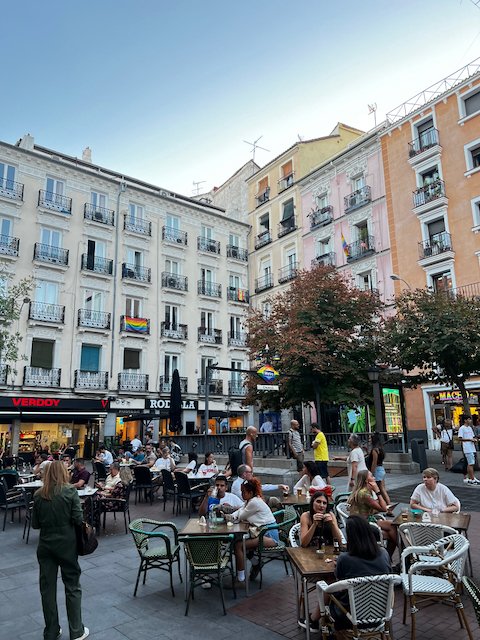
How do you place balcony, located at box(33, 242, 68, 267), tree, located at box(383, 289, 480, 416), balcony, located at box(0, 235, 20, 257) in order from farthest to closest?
balcony, located at box(33, 242, 68, 267), balcony, located at box(0, 235, 20, 257), tree, located at box(383, 289, 480, 416)

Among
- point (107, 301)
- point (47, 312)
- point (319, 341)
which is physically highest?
point (107, 301)

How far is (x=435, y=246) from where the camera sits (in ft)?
80.2

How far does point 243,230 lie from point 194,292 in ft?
23.9

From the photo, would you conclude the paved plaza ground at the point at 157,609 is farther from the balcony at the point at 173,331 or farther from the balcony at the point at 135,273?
the balcony at the point at 135,273

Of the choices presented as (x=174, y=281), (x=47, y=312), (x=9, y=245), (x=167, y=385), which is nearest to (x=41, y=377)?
(x=47, y=312)

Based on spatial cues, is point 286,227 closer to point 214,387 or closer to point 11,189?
point 214,387

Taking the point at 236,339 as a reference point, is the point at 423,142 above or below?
above

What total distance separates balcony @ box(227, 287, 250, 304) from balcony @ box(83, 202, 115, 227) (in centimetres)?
982

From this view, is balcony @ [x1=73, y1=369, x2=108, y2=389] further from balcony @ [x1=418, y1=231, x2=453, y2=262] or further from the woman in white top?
the woman in white top

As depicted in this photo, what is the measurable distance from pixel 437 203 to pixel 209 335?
16.9 meters

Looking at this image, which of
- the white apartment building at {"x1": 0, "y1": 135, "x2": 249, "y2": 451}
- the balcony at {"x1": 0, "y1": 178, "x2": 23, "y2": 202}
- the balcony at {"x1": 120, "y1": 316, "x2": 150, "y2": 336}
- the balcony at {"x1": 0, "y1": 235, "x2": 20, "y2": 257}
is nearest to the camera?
the balcony at {"x1": 0, "y1": 235, "x2": 20, "y2": 257}

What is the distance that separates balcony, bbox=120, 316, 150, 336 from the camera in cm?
2972

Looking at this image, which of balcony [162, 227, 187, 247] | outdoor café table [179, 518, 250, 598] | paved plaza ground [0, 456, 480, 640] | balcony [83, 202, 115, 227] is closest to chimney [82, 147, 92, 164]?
balcony [83, 202, 115, 227]

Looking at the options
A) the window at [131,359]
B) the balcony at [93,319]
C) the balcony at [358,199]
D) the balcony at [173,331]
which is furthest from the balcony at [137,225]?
the balcony at [358,199]
